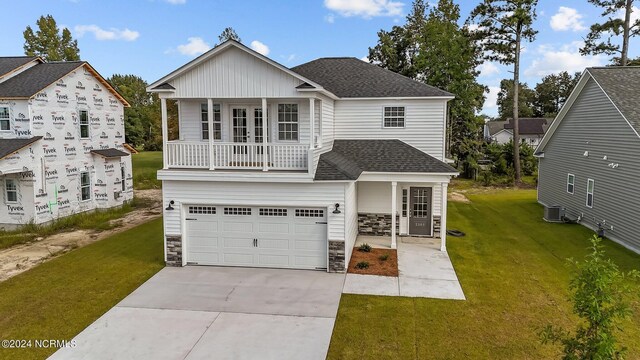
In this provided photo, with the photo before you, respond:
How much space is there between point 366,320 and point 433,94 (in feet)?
33.3

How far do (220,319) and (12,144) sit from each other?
14.5 m

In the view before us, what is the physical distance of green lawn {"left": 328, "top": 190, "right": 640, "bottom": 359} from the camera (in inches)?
322

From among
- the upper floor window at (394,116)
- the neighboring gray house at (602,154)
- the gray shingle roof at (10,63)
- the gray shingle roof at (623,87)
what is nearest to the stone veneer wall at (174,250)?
the upper floor window at (394,116)

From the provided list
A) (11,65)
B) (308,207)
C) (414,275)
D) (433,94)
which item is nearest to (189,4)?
(11,65)

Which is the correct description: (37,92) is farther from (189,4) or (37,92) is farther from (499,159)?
(499,159)

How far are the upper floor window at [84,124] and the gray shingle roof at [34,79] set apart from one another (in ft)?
7.23

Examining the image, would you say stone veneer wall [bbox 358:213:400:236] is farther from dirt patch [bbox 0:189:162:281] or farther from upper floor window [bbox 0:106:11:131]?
upper floor window [bbox 0:106:11:131]

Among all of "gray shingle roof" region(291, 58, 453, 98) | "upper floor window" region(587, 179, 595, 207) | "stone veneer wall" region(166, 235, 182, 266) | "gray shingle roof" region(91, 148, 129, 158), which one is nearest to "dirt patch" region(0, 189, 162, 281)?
"gray shingle roof" region(91, 148, 129, 158)

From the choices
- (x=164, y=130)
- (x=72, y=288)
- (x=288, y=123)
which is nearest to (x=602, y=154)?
(x=288, y=123)

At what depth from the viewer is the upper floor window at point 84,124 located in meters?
21.2

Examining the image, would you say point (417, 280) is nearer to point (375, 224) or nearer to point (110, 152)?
point (375, 224)

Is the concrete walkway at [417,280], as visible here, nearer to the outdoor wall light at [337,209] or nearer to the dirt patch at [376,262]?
the dirt patch at [376,262]

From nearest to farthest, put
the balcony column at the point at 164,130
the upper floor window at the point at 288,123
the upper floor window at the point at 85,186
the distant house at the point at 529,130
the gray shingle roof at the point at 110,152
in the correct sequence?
the balcony column at the point at 164,130
the upper floor window at the point at 288,123
the upper floor window at the point at 85,186
the gray shingle roof at the point at 110,152
the distant house at the point at 529,130

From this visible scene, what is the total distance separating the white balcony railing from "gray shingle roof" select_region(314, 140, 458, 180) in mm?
847
